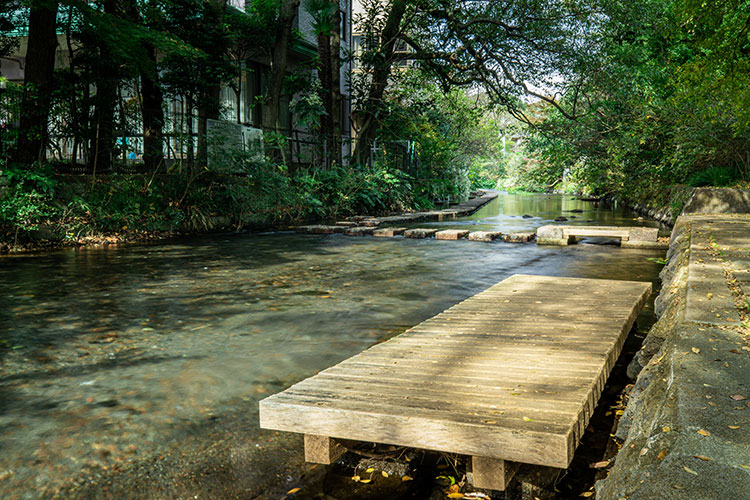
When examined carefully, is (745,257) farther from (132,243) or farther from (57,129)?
(57,129)

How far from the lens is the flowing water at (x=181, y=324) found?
3193mm

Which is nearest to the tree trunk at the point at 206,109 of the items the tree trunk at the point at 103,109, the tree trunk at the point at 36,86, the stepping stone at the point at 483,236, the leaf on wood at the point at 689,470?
the tree trunk at the point at 103,109

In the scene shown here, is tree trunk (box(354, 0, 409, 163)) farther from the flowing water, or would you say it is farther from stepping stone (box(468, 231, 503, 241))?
the flowing water

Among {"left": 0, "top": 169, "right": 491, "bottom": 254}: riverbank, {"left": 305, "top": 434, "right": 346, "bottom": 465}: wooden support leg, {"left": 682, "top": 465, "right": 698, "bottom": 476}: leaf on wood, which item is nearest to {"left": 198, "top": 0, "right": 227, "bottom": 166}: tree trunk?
{"left": 0, "top": 169, "right": 491, "bottom": 254}: riverbank

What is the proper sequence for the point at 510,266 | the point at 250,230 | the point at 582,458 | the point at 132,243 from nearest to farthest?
the point at 582,458 < the point at 510,266 < the point at 132,243 < the point at 250,230

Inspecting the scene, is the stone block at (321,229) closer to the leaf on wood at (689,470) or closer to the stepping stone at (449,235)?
the stepping stone at (449,235)

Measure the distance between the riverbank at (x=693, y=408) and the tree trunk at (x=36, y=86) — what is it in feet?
34.7

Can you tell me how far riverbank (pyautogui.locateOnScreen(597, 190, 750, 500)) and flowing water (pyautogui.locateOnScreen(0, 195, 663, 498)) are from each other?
1933 millimetres

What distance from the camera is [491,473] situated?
2.40 meters

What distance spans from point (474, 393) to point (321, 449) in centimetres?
69

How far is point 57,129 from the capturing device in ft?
39.5

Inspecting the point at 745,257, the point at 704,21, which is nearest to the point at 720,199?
the point at 704,21

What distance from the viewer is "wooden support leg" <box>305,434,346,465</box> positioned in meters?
2.63

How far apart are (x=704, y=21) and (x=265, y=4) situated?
10346mm
